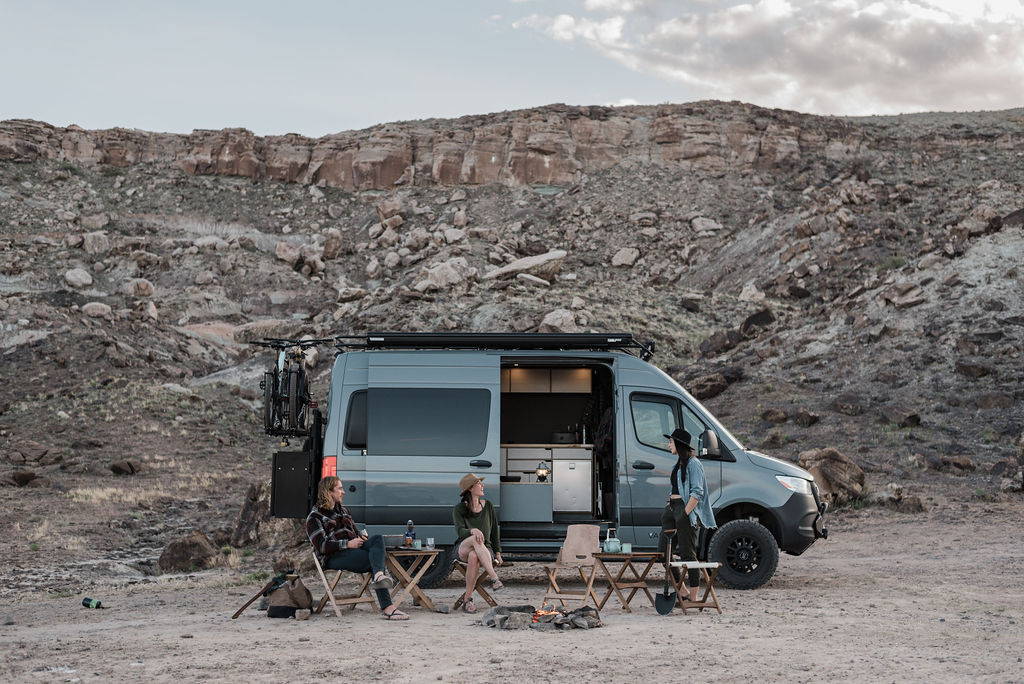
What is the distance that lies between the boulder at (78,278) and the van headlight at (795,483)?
147ft

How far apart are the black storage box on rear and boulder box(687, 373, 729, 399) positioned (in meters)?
20.2

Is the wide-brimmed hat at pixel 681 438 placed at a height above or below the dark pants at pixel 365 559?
above

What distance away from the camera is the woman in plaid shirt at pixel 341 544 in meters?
9.95

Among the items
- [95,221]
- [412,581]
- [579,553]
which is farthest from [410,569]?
[95,221]

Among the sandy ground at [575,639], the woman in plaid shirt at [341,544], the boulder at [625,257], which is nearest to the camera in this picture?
the sandy ground at [575,639]

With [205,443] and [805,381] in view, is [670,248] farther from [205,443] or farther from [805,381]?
[205,443]

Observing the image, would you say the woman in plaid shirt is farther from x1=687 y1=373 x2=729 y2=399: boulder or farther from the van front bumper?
x1=687 y1=373 x2=729 y2=399: boulder

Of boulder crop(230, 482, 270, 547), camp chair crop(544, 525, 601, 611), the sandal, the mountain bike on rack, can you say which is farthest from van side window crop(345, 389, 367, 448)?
boulder crop(230, 482, 270, 547)

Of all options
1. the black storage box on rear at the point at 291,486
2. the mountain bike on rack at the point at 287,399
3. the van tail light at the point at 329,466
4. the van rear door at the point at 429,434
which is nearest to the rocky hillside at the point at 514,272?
the mountain bike on rack at the point at 287,399

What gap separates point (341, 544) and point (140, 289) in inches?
1705

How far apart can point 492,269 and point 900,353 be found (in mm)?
20416

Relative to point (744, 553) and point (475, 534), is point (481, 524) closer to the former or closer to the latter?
point (475, 534)

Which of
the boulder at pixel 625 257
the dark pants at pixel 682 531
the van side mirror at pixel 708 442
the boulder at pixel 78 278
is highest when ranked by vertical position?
the boulder at pixel 625 257

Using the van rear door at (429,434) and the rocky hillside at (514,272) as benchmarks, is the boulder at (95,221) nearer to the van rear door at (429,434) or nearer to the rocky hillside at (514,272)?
the rocky hillside at (514,272)
